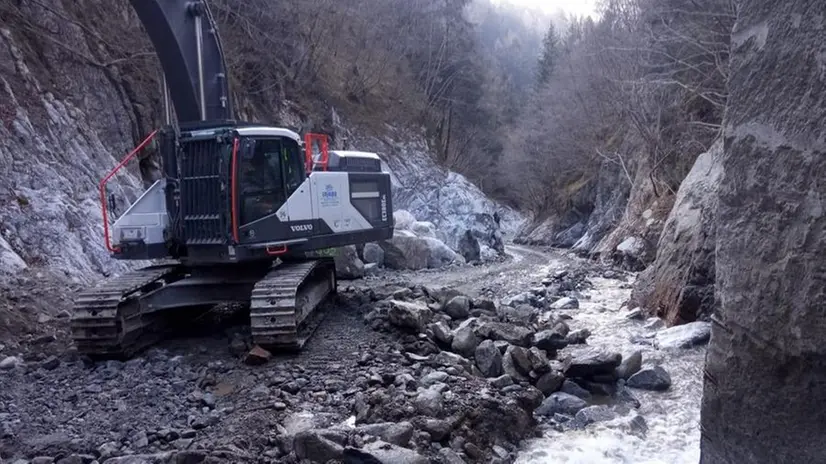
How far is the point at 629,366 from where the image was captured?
7.41m

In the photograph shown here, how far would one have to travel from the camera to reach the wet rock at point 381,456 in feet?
14.3

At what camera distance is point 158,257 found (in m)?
7.77

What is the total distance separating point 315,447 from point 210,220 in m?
3.64

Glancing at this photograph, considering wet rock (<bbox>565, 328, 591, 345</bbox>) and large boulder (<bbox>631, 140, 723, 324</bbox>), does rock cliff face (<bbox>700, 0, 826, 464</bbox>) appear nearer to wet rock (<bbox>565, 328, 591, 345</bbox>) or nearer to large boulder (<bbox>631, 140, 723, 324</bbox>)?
wet rock (<bbox>565, 328, 591, 345</bbox>)

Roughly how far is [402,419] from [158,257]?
13.3 feet

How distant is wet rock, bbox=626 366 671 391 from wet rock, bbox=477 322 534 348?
1.35 m

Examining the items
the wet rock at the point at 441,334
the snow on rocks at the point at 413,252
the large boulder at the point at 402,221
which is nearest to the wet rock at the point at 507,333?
the wet rock at the point at 441,334

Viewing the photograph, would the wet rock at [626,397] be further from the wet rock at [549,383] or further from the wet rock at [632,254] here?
the wet rock at [632,254]

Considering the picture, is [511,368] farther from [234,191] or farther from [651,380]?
[234,191]

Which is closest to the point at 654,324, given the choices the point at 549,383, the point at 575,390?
the point at 575,390

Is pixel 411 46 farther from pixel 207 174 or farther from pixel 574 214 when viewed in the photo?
pixel 207 174

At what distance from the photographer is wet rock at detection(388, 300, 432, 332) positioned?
773 centimetres

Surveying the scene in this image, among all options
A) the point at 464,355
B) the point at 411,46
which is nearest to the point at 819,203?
the point at 464,355

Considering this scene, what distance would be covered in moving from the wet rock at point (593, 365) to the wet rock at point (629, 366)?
4.5 inches
